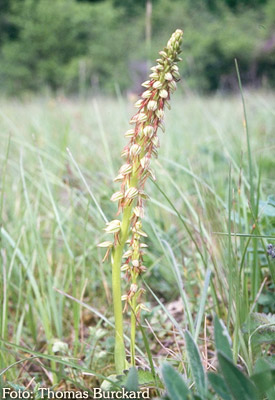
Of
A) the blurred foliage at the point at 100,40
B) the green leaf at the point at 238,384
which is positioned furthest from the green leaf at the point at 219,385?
the blurred foliage at the point at 100,40

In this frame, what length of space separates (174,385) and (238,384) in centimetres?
7

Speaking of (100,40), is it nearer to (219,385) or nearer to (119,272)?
(119,272)

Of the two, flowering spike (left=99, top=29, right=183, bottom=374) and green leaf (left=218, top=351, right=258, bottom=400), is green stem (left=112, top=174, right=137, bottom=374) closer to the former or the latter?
flowering spike (left=99, top=29, right=183, bottom=374)

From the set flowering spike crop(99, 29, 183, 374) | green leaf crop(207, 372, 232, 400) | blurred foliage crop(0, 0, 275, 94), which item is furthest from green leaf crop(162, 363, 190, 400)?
blurred foliage crop(0, 0, 275, 94)

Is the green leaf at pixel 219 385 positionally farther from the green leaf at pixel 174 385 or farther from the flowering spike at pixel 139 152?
the flowering spike at pixel 139 152

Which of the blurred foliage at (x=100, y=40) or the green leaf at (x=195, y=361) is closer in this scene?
the green leaf at (x=195, y=361)

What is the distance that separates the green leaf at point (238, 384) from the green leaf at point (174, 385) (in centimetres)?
5

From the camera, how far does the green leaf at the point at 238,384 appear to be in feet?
1.41

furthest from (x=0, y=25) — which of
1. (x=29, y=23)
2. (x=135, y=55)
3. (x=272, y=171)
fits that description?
(x=272, y=171)

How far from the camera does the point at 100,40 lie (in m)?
19.5

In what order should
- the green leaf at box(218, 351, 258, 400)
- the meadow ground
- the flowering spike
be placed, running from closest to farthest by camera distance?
the green leaf at box(218, 351, 258, 400), the flowering spike, the meadow ground

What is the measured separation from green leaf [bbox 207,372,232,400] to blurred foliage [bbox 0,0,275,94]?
52.6ft

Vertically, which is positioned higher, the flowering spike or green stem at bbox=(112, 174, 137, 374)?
the flowering spike

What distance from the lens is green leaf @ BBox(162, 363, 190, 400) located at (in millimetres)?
449
